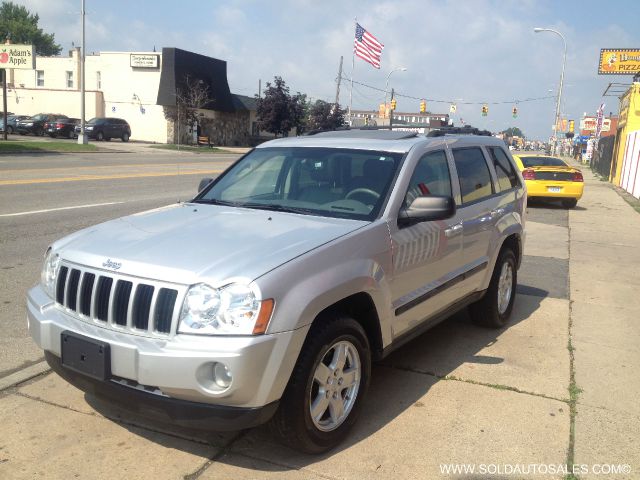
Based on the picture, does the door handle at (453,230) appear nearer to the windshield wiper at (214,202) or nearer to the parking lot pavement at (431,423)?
the parking lot pavement at (431,423)

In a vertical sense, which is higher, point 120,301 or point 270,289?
point 270,289

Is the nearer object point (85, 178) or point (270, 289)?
point (270, 289)

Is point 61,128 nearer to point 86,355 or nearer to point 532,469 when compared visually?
point 86,355

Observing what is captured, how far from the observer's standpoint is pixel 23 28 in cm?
8969

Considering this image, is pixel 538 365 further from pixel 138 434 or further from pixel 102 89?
pixel 102 89

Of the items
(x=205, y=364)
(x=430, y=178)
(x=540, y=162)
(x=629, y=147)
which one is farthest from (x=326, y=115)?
(x=205, y=364)

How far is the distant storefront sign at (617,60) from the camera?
50.2 metres

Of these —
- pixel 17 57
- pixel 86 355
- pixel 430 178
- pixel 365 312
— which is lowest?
pixel 86 355

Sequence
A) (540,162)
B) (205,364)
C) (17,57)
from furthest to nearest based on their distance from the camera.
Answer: (17,57) < (540,162) < (205,364)

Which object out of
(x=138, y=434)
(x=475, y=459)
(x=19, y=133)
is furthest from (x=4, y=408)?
(x=19, y=133)

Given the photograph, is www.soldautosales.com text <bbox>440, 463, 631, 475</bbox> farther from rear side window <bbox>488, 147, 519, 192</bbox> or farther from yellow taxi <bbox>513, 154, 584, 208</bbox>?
yellow taxi <bbox>513, 154, 584, 208</bbox>

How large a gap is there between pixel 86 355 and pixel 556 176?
53.1 feet

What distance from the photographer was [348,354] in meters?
3.53

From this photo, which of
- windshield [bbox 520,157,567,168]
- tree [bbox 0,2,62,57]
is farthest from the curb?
tree [bbox 0,2,62,57]
